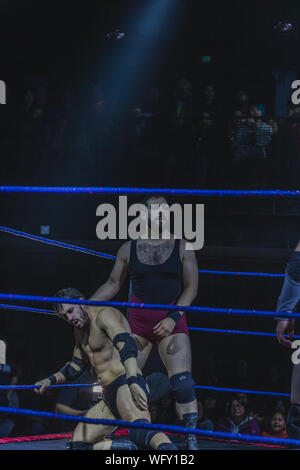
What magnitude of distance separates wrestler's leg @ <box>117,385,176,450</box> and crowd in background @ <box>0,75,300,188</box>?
3.12 m

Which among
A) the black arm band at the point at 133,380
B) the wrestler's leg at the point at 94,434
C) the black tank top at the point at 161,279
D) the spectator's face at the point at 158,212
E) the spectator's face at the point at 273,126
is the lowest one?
the wrestler's leg at the point at 94,434

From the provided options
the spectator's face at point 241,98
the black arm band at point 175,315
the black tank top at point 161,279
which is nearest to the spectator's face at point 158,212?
the black tank top at point 161,279

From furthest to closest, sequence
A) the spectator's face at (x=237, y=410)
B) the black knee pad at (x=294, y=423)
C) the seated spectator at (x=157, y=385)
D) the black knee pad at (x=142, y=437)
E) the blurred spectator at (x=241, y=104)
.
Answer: the blurred spectator at (x=241, y=104)
the spectator's face at (x=237, y=410)
the seated spectator at (x=157, y=385)
the black knee pad at (x=142, y=437)
the black knee pad at (x=294, y=423)

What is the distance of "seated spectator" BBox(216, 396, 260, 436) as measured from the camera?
5.25 m

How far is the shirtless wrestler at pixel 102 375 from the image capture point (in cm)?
331

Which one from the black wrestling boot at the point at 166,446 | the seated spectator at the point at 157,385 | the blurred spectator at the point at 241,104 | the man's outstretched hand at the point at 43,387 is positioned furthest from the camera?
the blurred spectator at the point at 241,104

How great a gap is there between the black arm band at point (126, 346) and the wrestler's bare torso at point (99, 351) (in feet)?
1.63

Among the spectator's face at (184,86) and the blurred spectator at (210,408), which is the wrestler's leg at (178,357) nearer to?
the blurred spectator at (210,408)

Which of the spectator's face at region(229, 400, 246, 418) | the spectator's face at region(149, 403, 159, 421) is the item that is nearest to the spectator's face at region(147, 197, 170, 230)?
the spectator's face at region(229, 400, 246, 418)

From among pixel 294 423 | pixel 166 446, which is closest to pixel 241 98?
pixel 166 446

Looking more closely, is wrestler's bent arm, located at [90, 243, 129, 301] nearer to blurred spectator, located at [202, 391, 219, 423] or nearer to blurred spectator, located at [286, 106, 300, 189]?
blurred spectator, located at [202, 391, 219, 423]

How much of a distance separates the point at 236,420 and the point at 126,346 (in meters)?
2.62
